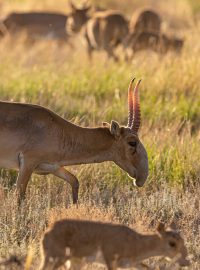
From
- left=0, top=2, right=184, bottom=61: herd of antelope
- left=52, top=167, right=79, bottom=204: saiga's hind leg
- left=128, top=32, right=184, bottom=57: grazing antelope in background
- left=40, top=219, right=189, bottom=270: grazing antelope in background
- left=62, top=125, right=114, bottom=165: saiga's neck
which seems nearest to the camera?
left=40, top=219, right=189, bottom=270: grazing antelope in background

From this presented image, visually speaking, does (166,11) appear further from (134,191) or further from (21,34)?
(134,191)

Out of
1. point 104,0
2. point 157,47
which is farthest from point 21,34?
point 104,0

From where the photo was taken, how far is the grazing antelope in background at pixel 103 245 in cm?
712

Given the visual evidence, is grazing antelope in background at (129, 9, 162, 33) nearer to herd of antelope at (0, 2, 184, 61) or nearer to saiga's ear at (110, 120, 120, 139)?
herd of antelope at (0, 2, 184, 61)

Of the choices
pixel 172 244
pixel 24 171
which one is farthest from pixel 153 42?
pixel 172 244

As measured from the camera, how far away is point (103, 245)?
7188 millimetres

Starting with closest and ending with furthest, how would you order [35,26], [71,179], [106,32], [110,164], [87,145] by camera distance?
[87,145] → [71,179] → [110,164] → [106,32] → [35,26]

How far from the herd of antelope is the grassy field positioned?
802 millimetres

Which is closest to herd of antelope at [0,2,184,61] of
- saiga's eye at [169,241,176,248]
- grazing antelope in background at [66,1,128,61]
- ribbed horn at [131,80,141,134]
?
grazing antelope in background at [66,1,128,61]

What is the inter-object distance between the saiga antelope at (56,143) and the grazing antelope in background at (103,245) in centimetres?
249

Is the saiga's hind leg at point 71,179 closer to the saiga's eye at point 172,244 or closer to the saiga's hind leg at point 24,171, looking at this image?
the saiga's hind leg at point 24,171

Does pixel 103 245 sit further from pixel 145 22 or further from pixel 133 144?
pixel 145 22

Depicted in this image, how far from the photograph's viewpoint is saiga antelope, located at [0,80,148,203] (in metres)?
9.76

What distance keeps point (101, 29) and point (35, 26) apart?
4.65 metres
